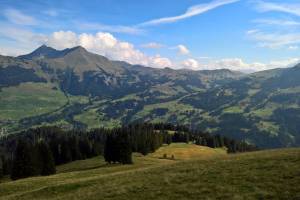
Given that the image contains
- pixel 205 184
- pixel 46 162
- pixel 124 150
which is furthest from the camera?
pixel 46 162

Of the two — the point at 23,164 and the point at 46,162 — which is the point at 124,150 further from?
the point at 23,164

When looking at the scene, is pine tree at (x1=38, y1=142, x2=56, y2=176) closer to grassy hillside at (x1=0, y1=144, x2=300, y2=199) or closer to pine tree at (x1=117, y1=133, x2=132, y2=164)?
pine tree at (x1=117, y1=133, x2=132, y2=164)

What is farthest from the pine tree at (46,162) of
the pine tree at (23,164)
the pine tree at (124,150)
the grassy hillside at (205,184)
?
the grassy hillside at (205,184)

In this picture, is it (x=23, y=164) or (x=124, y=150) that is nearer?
(x=23, y=164)

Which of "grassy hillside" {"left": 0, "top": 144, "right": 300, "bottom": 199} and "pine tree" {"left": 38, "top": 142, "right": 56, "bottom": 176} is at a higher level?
"grassy hillside" {"left": 0, "top": 144, "right": 300, "bottom": 199}

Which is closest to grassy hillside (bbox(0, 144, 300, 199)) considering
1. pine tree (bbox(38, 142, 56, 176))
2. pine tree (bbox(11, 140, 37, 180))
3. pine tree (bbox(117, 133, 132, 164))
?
pine tree (bbox(117, 133, 132, 164))

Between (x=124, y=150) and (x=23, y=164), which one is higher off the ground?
(x=124, y=150)

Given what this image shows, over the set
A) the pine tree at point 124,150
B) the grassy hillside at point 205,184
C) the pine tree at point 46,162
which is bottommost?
the pine tree at point 46,162

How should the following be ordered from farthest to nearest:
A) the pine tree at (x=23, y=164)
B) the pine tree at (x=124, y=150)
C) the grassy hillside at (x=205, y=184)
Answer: the pine tree at (x=124, y=150)
the pine tree at (x=23, y=164)
the grassy hillside at (x=205, y=184)

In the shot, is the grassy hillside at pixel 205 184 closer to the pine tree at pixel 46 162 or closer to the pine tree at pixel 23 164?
the pine tree at pixel 23 164

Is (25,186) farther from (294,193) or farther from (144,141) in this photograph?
(144,141)

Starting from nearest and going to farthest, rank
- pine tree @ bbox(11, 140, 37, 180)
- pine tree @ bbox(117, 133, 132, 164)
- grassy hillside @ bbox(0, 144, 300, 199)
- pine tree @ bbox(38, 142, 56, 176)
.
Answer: grassy hillside @ bbox(0, 144, 300, 199) < pine tree @ bbox(11, 140, 37, 180) < pine tree @ bbox(117, 133, 132, 164) < pine tree @ bbox(38, 142, 56, 176)

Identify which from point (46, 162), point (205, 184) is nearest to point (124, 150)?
point (46, 162)

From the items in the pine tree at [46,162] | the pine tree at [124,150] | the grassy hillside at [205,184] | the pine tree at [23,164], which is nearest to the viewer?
the grassy hillside at [205,184]
